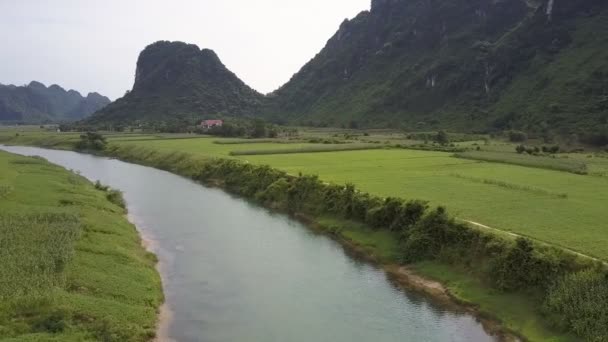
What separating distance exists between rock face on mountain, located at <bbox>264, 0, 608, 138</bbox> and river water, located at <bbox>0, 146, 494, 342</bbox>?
219ft

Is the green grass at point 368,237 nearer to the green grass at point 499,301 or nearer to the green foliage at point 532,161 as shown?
the green grass at point 499,301

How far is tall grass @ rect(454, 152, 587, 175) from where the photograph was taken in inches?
1825

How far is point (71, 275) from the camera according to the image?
69.6 feet

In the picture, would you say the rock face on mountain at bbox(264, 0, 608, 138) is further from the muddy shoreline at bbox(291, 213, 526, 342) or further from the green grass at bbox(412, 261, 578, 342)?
the green grass at bbox(412, 261, 578, 342)

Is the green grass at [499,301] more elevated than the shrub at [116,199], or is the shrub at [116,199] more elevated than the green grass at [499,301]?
the shrub at [116,199]

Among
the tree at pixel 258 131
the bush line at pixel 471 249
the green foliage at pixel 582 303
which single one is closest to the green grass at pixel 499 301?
the bush line at pixel 471 249

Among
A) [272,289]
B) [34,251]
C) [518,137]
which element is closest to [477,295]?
[272,289]

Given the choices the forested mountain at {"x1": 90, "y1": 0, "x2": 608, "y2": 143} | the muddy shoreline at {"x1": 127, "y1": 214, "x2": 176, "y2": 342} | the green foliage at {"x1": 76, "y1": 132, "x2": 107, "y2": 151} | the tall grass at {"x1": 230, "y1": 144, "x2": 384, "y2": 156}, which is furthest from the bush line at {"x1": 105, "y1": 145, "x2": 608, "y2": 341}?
the green foliage at {"x1": 76, "y1": 132, "x2": 107, "y2": 151}

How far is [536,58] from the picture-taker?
121125 mm

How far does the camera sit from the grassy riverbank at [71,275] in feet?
57.7

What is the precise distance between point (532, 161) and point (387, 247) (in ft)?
95.0

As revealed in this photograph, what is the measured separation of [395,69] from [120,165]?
117 metres

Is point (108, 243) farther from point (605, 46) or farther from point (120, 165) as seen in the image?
point (605, 46)

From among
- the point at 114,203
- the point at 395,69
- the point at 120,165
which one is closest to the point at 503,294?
the point at 114,203
